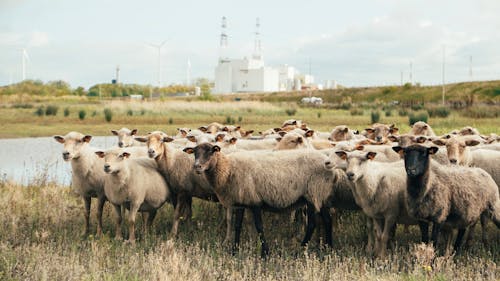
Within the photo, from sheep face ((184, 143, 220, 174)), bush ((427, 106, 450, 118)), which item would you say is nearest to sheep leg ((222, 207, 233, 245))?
sheep face ((184, 143, 220, 174))

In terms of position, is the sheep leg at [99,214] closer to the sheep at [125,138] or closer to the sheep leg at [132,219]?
the sheep leg at [132,219]

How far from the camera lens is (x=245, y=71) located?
392 ft

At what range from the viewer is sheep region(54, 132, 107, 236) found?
11219 mm

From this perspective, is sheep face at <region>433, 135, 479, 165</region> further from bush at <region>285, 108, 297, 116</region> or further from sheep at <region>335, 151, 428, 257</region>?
bush at <region>285, 108, 297, 116</region>

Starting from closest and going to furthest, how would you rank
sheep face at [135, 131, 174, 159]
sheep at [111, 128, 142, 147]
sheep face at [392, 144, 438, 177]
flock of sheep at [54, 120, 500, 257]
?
sheep face at [392, 144, 438, 177]
flock of sheep at [54, 120, 500, 257]
sheep face at [135, 131, 174, 159]
sheep at [111, 128, 142, 147]

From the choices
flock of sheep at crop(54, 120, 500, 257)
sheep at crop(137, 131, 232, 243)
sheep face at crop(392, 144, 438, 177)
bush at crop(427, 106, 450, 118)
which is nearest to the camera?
sheep face at crop(392, 144, 438, 177)

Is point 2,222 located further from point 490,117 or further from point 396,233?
point 490,117

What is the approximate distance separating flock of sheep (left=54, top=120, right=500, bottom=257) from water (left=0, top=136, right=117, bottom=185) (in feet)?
18.9

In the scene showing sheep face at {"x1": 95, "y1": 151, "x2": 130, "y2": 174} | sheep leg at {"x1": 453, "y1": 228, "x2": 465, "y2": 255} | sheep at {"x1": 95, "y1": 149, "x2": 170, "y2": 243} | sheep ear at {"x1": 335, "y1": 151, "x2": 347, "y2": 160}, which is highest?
sheep ear at {"x1": 335, "y1": 151, "x2": 347, "y2": 160}

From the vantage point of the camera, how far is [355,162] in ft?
29.7

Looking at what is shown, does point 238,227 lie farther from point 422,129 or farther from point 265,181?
point 422,129

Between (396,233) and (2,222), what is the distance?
7239mm

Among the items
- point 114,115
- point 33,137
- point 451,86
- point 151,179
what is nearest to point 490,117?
point 114,115

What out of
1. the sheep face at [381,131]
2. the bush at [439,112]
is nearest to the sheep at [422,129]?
the sheep face at [381,131]
